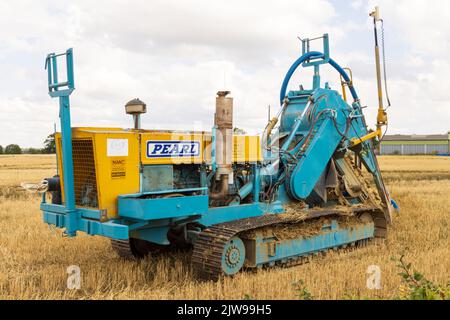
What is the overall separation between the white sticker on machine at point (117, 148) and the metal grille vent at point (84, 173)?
0.24 m

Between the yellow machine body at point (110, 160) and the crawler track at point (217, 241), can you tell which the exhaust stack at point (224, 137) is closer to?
the yellow machine body at point (110, 160)

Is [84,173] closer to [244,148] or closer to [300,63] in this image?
→ [244,148]

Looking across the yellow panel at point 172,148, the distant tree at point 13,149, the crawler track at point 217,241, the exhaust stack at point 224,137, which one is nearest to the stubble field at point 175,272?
the crawler track at point 217,241

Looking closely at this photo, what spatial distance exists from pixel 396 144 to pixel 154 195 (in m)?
93.7

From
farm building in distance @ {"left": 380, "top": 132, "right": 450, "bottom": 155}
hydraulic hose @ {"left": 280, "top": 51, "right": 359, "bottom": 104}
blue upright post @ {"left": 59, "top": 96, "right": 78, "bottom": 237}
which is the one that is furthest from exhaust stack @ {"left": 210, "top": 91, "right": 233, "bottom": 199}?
farm building in distance @ {"left": 380, "top": 132, "right": 450, "bottom": 155}

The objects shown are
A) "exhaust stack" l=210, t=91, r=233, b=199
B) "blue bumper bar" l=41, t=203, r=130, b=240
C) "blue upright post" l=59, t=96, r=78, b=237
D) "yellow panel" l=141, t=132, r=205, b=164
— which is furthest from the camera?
"exhaust stack" l=210, t=91, r=233, b=199

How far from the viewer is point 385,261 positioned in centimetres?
736

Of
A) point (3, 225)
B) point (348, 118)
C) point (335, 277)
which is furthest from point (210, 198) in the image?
point (3, 225)

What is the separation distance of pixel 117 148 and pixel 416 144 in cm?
9388

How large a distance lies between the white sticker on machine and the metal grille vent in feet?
0.78

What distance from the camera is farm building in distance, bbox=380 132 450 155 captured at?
294ft

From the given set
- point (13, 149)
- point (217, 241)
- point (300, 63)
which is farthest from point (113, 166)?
point (13, 149)

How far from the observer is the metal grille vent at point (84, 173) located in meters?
6.06

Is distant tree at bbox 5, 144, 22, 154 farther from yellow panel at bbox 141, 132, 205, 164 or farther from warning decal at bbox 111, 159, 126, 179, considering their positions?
warning decal at bbox 111, 159, 126, 179
